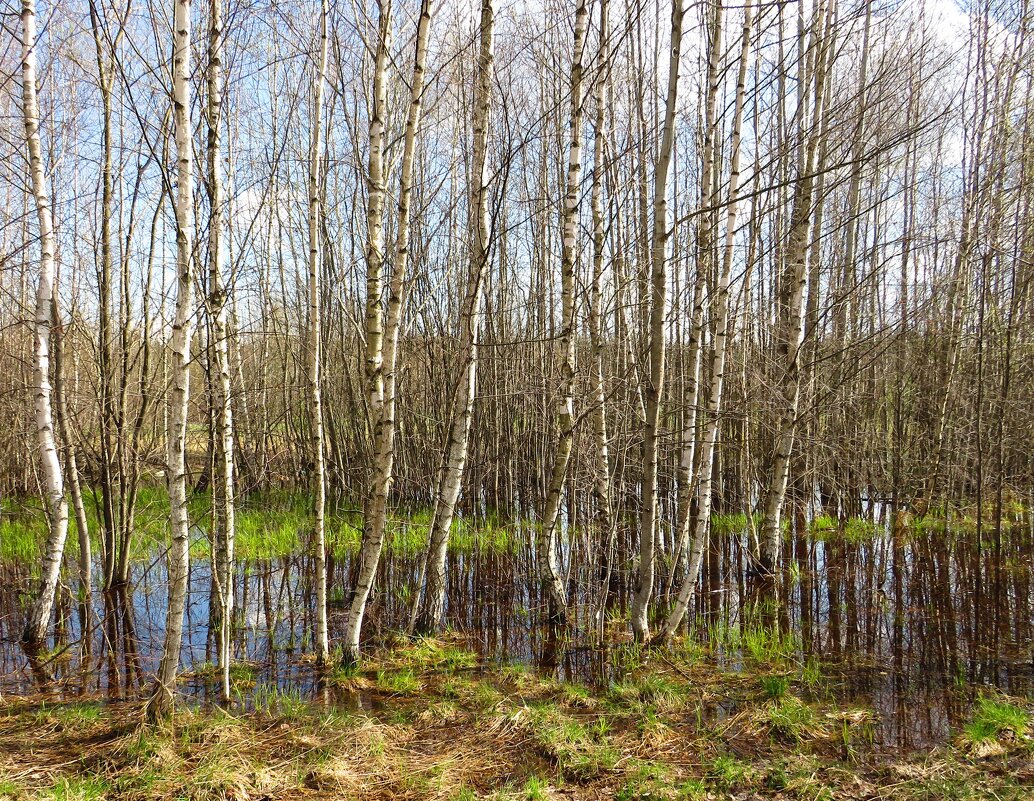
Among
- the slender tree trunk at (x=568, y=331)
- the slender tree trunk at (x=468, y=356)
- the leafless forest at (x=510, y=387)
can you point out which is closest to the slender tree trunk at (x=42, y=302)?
the leafless forest at (x=510, y=387)

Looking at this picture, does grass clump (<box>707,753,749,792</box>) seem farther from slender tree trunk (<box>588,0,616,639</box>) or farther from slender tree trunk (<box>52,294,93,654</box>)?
slender tree trunk (<box>52,294,93,654</box>)

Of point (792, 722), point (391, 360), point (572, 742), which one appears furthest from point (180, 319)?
point (792, 722)

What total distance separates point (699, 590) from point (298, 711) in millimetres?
3833

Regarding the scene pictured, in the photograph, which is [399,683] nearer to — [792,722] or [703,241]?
[792,722]

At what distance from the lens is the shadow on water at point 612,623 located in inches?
158

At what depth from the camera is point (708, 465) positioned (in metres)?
4.21

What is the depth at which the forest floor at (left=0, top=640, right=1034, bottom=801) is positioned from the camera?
112 inches

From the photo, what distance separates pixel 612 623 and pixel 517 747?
2.03 m

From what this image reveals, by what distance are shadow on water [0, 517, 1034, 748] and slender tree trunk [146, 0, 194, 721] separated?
107 cm

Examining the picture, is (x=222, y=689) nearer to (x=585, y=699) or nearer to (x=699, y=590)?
Result: (x=585, y=699)

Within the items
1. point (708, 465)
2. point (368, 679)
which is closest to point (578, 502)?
point (708, 465)

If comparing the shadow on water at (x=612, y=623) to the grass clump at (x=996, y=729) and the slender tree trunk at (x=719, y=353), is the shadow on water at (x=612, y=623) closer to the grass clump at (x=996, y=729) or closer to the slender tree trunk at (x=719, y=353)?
the grass clump at (x=996, y=729)

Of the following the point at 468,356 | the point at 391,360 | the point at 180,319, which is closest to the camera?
the point at 180,319

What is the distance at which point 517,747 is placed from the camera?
10.9 feet
